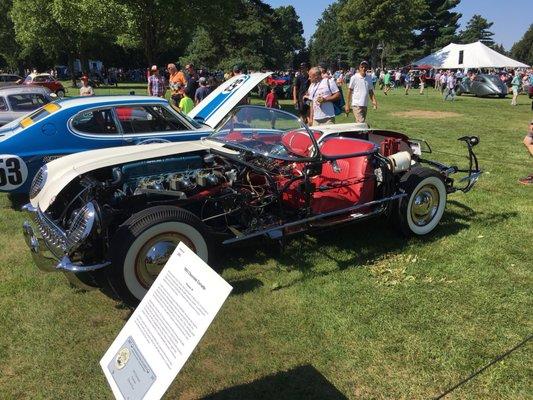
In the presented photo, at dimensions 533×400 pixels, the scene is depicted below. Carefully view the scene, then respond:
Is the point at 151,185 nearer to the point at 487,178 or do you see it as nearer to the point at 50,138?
the point at 50,138

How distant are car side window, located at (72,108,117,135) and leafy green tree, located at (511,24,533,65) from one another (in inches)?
4670

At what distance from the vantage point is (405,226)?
5031 mm

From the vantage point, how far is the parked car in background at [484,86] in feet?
89.2

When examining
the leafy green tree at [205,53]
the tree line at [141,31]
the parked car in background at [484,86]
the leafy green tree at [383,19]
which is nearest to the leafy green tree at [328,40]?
the leafy green tree at [383,19]

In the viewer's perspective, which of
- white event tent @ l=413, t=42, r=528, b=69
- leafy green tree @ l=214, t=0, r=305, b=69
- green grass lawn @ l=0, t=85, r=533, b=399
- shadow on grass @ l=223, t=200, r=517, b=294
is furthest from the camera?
leafy green tree @ l=214, t=0, r=305, b=69

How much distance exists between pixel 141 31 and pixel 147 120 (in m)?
18.1

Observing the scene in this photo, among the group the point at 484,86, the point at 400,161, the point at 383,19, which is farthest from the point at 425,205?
the point at 383,19

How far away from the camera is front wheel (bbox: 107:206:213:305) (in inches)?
135

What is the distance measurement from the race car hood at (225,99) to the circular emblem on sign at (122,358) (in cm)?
562

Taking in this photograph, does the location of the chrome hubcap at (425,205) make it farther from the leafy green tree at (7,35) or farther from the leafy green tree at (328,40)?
the leafy green tree at (328,40)

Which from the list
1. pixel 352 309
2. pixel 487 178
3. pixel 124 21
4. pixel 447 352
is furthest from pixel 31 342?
pixel 124 21

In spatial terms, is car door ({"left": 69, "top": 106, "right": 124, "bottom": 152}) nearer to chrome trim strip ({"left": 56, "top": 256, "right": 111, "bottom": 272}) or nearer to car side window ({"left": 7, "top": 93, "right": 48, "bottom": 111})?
chrome trim strip ({"left": 56, "top": 256, "right": 111, "bottom": 272})

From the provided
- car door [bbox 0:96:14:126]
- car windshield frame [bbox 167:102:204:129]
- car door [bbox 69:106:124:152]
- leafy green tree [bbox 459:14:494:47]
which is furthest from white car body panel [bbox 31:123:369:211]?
leafy green tree [bbox 459:14:494:47]

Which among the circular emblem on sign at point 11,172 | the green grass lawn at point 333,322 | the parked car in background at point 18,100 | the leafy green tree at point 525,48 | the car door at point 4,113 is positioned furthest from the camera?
the leafy green tree at point 525,48
